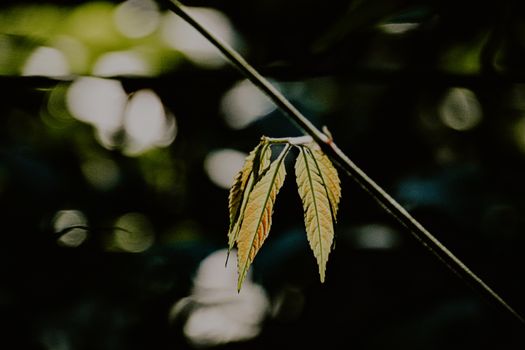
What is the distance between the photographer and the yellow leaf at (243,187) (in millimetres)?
373

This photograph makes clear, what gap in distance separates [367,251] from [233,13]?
29.5 inches

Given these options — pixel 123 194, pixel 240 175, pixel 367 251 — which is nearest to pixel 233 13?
pixel 123 194

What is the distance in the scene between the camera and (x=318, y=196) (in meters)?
0.39

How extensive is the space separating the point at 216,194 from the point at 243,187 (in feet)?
3.75

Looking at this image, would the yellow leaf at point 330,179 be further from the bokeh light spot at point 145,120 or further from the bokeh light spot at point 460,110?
the bokeh light spot at point 460,110

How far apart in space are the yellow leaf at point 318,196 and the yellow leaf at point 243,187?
3 cm

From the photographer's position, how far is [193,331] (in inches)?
52.1

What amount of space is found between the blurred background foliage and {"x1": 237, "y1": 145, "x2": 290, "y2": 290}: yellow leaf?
61 centimetres

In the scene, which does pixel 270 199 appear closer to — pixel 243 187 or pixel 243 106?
pixel 243 187

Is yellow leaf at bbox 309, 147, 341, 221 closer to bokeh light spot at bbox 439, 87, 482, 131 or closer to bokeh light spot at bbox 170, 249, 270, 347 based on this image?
bokeh light spot at bbox 170, 249, 270, 347

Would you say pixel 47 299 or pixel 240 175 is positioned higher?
pixel 240 175

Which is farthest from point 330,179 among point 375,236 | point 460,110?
point 460,110

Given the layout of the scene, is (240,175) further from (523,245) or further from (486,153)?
(486,153)

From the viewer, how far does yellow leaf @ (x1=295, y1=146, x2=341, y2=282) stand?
0.38 meters
